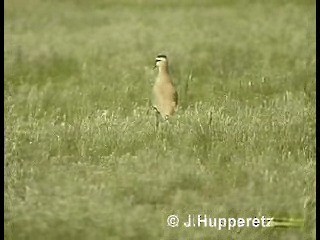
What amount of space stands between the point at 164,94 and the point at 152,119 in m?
0.06

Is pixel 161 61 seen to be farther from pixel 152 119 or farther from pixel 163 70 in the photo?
pixel 152 119

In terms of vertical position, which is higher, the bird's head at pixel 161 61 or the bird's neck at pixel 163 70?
the bird's head at pixel 161 61

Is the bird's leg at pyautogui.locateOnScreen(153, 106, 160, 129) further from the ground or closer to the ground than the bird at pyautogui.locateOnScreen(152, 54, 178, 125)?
closer to the ground

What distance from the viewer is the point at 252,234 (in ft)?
4.46

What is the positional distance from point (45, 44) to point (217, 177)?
1.52 feet

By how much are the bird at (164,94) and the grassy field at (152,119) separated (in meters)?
0.02

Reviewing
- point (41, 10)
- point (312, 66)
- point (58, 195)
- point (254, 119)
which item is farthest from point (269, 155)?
point (41, 10)

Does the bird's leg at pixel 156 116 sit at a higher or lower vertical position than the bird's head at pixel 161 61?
lower

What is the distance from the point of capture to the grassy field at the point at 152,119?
1357 mm

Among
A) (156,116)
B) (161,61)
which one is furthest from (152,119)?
(161,61)

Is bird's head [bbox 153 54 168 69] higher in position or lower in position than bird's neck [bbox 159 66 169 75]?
higher

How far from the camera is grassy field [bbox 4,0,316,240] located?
136 cm

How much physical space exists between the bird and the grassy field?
0.02 metres

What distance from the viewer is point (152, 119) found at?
138 cm
